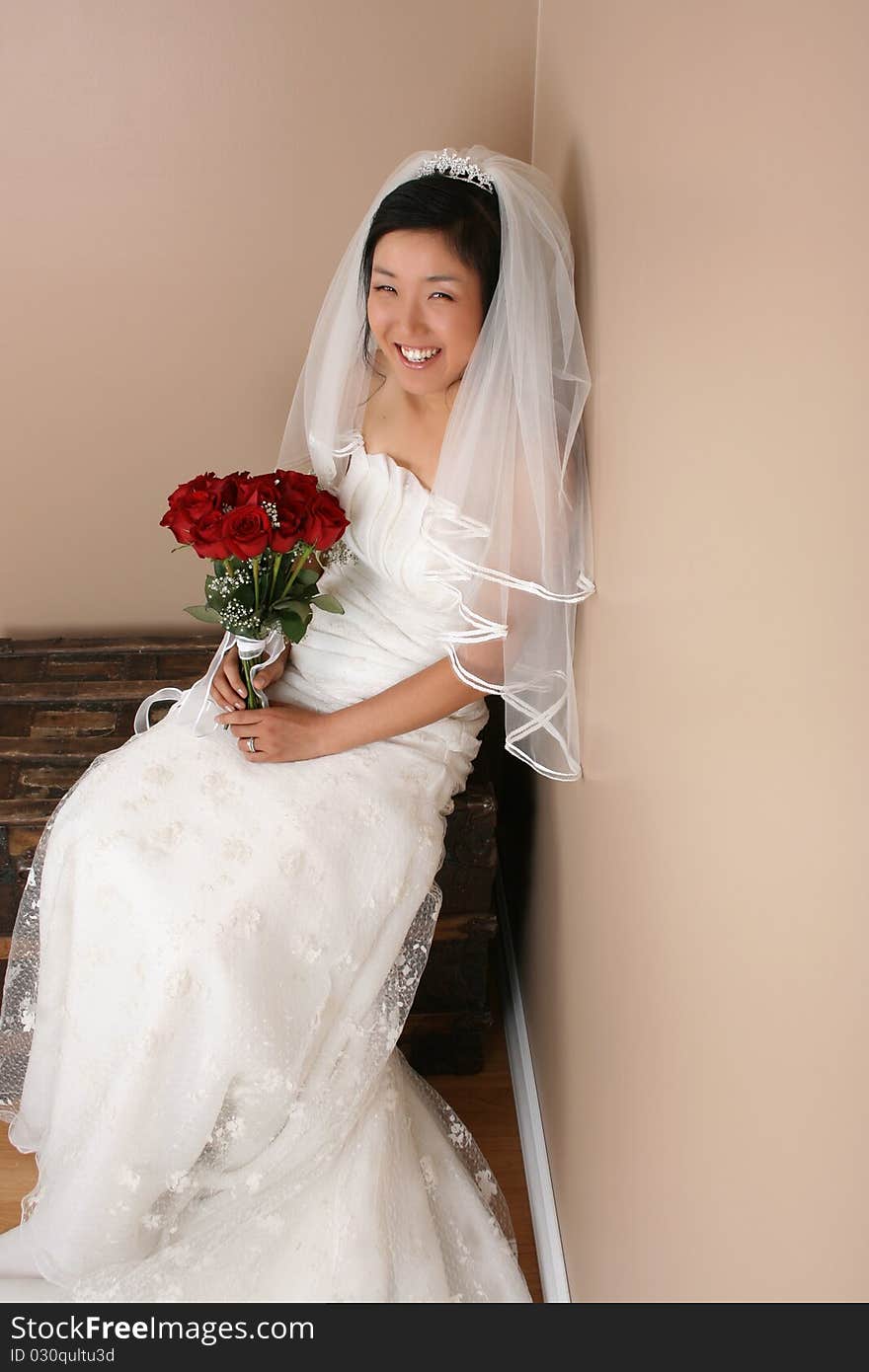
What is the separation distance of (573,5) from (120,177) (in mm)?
952

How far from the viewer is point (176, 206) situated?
2.24m

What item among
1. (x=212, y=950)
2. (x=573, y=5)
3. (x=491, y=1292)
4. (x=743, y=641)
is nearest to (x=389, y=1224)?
(x=491, y=1292)

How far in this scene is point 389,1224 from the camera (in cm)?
180

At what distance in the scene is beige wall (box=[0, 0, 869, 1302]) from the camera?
2.42 ft

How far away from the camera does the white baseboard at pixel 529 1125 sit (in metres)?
1.86

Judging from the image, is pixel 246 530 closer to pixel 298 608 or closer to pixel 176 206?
pixel 298 608

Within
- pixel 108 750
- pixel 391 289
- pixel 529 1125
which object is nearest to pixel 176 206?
pixel 391 289

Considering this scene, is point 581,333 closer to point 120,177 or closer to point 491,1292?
point 120,177

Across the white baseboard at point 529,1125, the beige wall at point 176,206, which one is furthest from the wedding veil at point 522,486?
the white baseboard at point 529,1125

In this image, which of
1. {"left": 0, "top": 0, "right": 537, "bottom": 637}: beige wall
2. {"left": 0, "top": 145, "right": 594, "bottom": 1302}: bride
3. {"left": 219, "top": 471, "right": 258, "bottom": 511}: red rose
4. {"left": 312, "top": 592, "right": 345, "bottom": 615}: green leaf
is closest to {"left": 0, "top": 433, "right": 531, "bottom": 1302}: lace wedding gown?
{"left": 0, "top": 145, "right": 594, "bottom": 1302}: bride

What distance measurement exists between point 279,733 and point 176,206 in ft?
3.60

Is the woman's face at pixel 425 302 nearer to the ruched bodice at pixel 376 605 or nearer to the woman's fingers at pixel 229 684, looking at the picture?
the ruched bodice at pixel 376 605

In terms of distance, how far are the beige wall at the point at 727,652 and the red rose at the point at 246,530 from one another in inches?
19.4

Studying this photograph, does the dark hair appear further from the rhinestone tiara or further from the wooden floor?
the wooden floor
